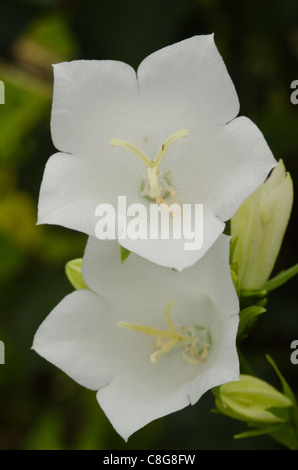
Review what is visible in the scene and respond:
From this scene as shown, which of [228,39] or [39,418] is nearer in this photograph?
[228,39]

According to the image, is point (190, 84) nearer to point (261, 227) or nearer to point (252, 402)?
point (261, 227)

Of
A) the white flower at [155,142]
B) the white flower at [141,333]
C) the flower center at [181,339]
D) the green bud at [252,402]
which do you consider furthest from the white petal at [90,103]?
the green bud at [252,402]

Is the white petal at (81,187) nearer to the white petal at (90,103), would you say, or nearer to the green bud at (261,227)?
the white petal at (90,103)

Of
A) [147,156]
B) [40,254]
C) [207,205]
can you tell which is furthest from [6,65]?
[207,205]

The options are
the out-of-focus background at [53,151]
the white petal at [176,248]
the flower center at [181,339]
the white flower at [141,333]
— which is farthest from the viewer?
the out-of-focus background at [53,151]

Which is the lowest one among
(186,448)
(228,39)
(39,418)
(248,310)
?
(39,418)

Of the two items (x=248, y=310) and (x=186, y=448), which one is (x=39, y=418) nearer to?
(x=186, y=448)

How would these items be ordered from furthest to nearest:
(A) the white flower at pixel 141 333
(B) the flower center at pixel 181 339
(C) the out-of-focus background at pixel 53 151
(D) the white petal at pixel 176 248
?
1. (C) the out-of-focus background at pixel 53 151
2. (B) the flower center at pixel 181 339
3. (A) the white flower at pixel 141 333
4. (D) the white petal at pixel 176 248

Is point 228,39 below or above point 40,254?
above
